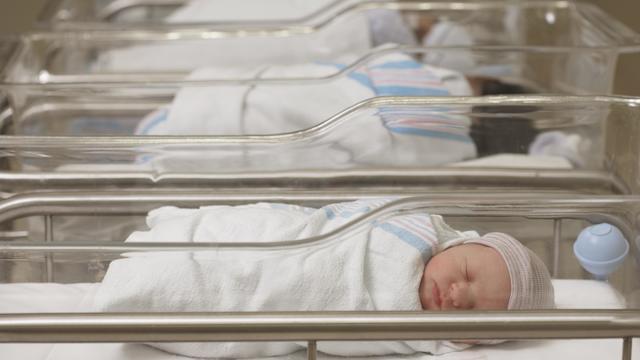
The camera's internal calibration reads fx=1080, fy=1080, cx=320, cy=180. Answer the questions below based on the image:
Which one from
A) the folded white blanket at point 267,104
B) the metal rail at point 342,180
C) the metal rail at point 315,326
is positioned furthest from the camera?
the folded white blanket at point 267,104

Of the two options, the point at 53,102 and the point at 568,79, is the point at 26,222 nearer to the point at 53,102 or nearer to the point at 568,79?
the point at 53,102

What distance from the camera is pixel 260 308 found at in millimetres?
901

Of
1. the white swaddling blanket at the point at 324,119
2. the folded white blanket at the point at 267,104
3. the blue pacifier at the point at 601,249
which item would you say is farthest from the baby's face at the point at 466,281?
the folded white blanket at the point at 267,104

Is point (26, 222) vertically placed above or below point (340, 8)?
below

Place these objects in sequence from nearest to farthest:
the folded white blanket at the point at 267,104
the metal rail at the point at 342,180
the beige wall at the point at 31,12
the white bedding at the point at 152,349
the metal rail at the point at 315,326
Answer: the metal rail at the point at 315,326 < the white bedding at the point at 152,349 < the metal rail at the point at 342,180 < the folded white blanket at the point at 267,104 < the beige wall at the point at 31,12

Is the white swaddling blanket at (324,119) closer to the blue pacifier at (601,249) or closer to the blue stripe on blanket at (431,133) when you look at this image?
the blue stripe on blanket at (431,133)

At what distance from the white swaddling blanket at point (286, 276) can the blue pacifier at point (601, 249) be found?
12cm

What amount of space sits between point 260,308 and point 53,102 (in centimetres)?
61

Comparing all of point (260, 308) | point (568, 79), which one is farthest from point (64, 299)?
point (568, 79)

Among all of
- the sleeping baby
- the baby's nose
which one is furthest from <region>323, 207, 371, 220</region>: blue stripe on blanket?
the baby's nose

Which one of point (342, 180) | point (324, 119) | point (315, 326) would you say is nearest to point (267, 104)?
point (324, 119)

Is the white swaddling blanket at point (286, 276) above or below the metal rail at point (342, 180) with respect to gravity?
below

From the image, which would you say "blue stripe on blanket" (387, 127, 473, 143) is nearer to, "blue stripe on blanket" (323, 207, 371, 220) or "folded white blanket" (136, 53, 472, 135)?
"folded white blanket" (136, 53, 472, 135)

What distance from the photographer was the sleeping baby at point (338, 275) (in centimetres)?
91
